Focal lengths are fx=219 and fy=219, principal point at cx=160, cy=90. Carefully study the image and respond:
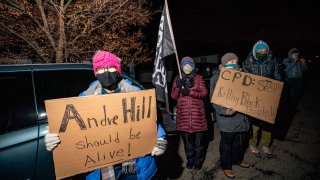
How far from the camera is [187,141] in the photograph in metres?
3.90

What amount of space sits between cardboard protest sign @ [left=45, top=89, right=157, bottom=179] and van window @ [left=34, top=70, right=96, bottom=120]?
0.72 metres

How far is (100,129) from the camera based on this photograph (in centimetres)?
191

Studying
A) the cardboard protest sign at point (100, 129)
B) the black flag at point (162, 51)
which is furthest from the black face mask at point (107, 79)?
the black flag at point (162, 51)

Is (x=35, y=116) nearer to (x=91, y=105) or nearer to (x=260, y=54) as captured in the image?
(x=91, y=105)

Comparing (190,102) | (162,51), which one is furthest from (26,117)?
(190,102)

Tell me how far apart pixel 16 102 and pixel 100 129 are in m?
1.05

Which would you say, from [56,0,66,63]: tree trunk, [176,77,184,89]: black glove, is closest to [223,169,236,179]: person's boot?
[176,77,184,89]: black glove

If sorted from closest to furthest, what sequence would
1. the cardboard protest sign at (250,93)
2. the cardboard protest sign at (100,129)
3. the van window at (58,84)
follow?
the cardboard protest sign at (100,129)
the van window at (58,84)
the cardboard protest sign at (250,93)

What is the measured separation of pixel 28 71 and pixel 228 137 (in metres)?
2.97

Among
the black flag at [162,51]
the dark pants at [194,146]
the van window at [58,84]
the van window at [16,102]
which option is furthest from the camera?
the dark pants at [194,146]

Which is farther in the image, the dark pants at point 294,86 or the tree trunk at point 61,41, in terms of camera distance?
the dark pants at point 294,86

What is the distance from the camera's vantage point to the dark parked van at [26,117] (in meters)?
2.07

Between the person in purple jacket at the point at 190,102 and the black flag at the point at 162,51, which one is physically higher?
the black flag at the point at 162,51

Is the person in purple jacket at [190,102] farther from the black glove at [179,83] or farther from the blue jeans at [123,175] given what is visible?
the blue jeans at [123,175]
